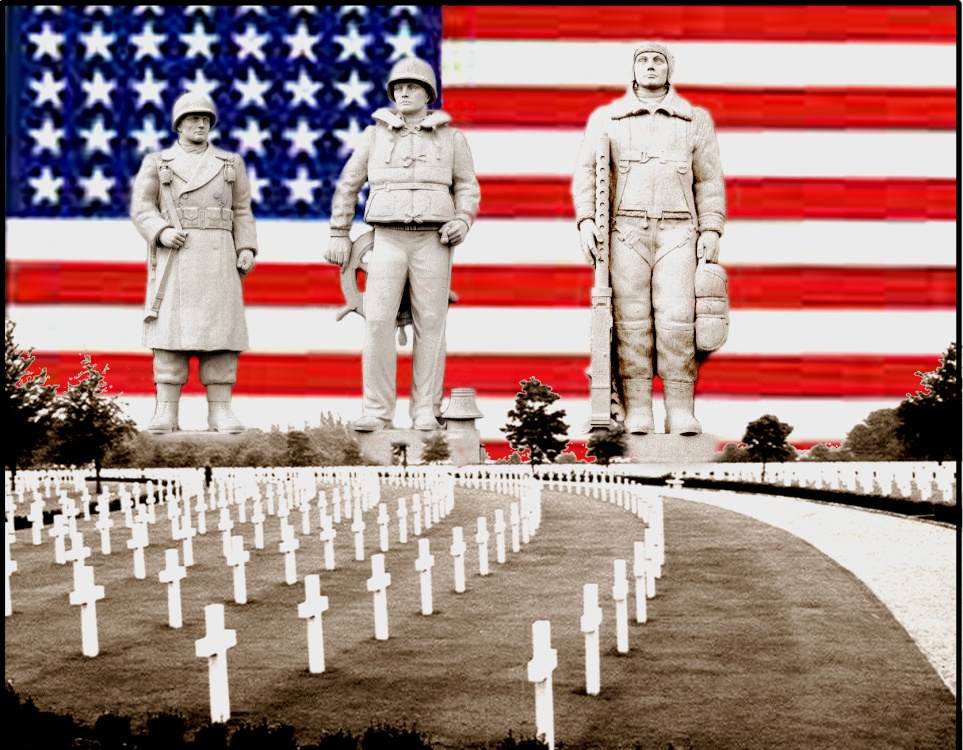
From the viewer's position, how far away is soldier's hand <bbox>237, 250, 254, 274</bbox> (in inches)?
311

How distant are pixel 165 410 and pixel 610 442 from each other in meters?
2.67

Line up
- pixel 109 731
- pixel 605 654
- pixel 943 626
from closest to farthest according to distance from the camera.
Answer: pixel 109 731, pixel 605 654, pixel 943 626

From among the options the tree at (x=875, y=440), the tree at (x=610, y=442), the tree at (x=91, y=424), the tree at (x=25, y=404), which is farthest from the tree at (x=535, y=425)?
the tree at (x=875, y=440)

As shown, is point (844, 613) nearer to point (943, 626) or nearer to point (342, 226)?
point (943, 626)

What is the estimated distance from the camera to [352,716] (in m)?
7.20

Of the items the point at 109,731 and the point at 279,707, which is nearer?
the point at 109,731

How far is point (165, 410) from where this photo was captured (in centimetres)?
752

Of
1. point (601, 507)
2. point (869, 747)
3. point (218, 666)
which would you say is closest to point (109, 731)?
point (218, 666)

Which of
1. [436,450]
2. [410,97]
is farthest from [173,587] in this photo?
[410,97]

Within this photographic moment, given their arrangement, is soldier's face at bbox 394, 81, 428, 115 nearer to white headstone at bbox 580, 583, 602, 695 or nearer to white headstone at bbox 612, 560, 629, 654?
white headstone at bbox 580, 583, 602, 695

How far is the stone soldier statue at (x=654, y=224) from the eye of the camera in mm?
6320

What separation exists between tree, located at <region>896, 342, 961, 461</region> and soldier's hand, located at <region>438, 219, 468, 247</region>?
45.1 feet

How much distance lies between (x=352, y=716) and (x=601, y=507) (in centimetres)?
1156

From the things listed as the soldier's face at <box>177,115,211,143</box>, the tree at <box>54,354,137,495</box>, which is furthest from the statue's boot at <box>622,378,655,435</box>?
the tree at <box>54,354,137,495</box>
